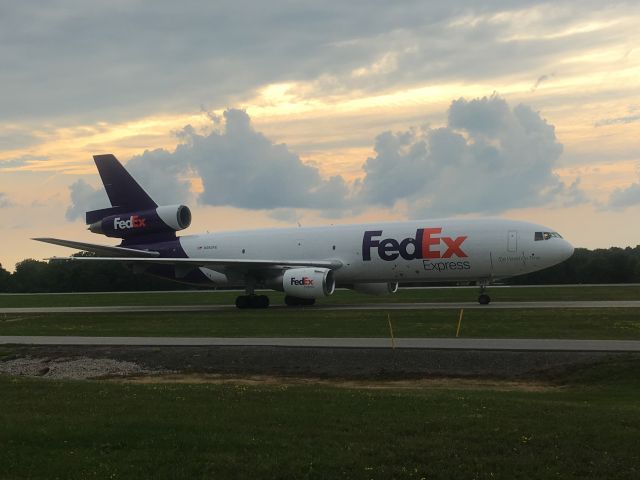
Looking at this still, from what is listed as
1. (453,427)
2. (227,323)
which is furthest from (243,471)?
(227,323)

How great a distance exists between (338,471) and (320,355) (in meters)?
11.4

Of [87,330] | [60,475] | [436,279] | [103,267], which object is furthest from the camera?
[103,267]

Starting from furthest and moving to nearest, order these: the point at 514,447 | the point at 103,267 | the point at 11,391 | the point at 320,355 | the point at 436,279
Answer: the point at 103,267 → the point at 436,279 → the point at 320,355 → the point at 11,391 → the point at 514,447

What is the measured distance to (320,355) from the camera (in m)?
19.8

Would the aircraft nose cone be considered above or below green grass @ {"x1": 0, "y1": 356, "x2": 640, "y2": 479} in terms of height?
above

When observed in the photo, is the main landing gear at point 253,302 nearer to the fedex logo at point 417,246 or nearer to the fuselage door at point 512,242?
the fedex logo at point 417,246

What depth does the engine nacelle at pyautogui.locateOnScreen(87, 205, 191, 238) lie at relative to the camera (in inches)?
1652

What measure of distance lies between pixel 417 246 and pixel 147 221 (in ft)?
52.5

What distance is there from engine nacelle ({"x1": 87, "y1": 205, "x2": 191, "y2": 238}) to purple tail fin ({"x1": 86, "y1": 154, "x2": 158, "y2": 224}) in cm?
A: 43

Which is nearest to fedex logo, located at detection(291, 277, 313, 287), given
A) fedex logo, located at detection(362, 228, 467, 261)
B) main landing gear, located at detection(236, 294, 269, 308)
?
fedex logo, located at detection(362, 228, 467, 261)

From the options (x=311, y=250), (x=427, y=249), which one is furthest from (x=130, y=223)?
(x=427, y=249)

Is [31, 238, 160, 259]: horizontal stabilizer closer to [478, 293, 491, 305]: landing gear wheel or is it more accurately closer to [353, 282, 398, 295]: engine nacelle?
[353, 282, 398, 295]: engine nacelle

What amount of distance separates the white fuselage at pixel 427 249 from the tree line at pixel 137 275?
26.6 m

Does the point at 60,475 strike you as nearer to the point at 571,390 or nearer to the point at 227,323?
the point at 571,390
